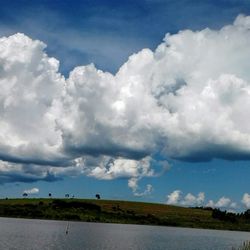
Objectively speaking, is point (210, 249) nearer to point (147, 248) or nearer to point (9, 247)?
point (147, 248)

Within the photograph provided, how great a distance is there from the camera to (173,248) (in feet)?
347

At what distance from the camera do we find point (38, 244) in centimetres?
9394

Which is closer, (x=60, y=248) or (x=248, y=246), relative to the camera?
(x=248, y=246)

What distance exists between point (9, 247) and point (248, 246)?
40.0 metres

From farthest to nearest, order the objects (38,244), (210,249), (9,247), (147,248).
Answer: (210,249) < (147,248) < (38,244) < (9,247)

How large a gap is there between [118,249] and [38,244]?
14176mm

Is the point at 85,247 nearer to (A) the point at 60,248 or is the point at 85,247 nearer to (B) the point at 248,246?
(A) the point at 60,248

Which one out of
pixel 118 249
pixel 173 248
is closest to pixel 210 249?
pixel 173 248

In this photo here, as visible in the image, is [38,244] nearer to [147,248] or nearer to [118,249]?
[118,249]

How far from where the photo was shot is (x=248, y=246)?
2420 inches

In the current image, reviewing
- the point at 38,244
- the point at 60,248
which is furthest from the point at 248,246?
the point at 38,244

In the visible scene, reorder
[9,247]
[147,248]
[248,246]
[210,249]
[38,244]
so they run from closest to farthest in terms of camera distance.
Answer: [248,246] < [9,247] < [38,244] < [147,248] < [210,249]

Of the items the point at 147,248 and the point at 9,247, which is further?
the point at 147,248

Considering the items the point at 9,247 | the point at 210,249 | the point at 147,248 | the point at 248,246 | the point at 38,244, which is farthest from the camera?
the point at 210,249
